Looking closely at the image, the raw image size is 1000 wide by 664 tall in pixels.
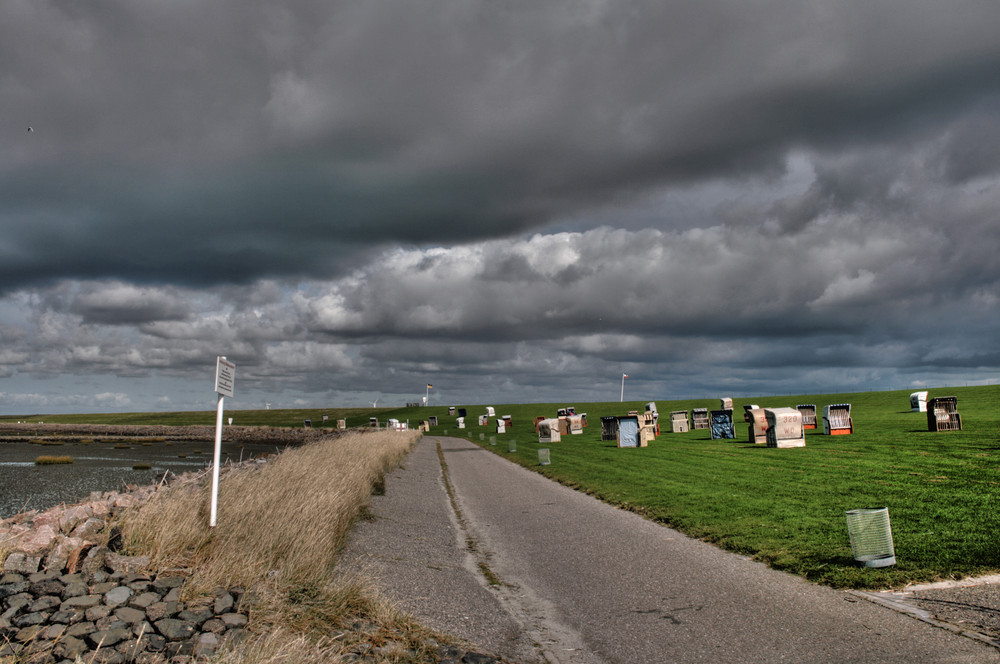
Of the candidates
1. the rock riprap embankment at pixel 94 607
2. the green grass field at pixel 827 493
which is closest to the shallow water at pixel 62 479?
the rock riprap embankment at pixel 94 607

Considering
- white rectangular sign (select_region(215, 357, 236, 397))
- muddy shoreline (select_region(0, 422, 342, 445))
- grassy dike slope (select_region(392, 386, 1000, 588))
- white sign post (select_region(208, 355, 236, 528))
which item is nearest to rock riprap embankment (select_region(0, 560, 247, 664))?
white sign post (select_region(208, 355, 236, 528))

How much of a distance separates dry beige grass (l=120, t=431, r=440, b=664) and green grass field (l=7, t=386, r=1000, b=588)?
7.37 metres

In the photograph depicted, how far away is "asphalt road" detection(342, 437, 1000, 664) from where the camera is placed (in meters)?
7.24

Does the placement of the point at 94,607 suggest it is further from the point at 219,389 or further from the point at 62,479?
the point at 62,479

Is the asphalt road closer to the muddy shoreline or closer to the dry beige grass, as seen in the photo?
the dry beige grass

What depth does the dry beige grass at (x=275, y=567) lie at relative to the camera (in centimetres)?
732

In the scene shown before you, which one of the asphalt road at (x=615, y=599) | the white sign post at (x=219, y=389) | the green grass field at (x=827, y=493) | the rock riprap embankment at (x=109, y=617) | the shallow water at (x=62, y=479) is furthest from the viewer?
the shallow water at (x=62, y=479)

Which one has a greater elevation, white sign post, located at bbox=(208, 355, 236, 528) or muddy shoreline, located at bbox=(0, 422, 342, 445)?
white sign post, located at bbox=(208, 355, 236, 528)

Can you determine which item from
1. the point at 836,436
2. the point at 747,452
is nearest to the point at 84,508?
the point at 747,452

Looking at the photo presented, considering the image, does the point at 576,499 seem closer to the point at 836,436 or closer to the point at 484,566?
the point at 484,566

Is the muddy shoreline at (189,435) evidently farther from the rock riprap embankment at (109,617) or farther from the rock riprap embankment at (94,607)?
the rock riprap embankment at (109,617)

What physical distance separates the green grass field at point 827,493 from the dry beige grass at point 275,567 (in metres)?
7.37

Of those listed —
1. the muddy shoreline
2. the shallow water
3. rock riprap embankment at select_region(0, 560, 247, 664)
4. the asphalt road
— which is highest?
rock riprap embankment at select_region(0, 560, 247, 664)

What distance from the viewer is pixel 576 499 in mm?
21109
